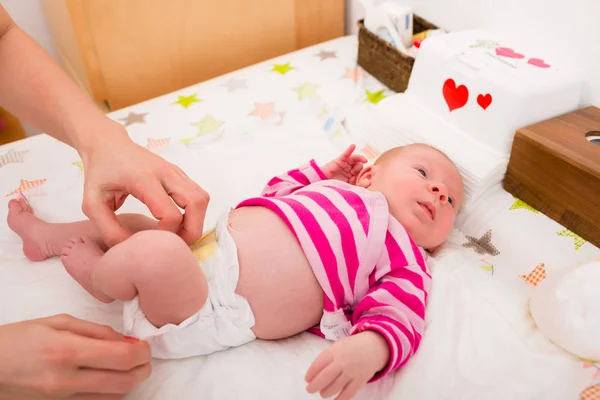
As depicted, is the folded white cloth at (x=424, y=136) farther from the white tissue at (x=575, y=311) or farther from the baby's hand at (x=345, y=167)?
the white tissue at (x=575, y=311)

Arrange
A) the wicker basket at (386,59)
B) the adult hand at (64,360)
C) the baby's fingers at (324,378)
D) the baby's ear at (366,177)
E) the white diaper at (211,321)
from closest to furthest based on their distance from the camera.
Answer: the adult hand at (64,360)
the baby's fingers at (324,378)
the white diaper at (211,321)
the baby's ear at (366,177)
the wicker basket at (386,59)

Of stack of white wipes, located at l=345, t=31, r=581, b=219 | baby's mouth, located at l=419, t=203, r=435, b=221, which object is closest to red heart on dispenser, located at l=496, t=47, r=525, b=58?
stack of white wipes, located at l=345, t=31, r=581, b=219

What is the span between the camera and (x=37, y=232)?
3.50 ft

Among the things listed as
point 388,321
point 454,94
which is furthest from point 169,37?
point 388,321

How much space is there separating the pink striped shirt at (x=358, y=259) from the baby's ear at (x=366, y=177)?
87 millimetres

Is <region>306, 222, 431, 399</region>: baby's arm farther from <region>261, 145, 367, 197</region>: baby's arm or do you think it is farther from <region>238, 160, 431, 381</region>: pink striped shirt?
<region>261, 145, 367, 197</region>: baby's arm

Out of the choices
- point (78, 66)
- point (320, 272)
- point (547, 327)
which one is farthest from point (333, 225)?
point (78, 66)

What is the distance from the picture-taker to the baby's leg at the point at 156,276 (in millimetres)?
813

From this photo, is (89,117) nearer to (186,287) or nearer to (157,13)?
(186,287)

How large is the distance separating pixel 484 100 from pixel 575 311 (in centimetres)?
51

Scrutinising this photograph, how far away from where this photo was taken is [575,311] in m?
0.85

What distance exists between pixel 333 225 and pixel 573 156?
1.61ft

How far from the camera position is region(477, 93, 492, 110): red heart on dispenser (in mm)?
1146

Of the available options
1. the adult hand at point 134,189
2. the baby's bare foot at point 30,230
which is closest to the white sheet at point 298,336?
the baby's bare foot at point 30,230
